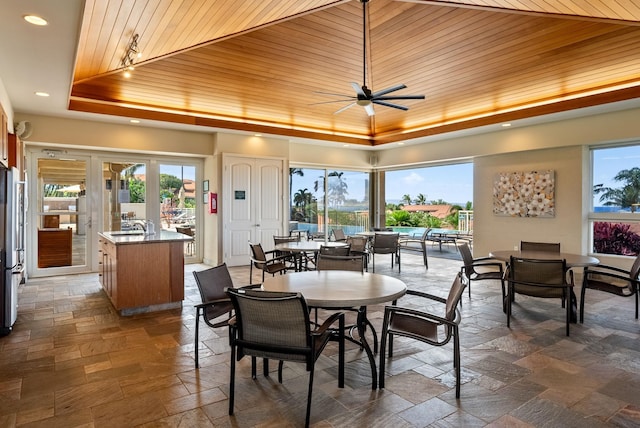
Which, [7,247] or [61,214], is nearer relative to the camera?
[7,247]

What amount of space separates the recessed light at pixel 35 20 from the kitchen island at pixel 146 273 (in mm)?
2287

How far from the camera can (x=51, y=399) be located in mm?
2600

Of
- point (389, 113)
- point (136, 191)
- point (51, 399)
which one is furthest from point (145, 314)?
point (389, 113)

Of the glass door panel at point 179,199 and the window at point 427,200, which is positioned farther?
the window at point 427,200

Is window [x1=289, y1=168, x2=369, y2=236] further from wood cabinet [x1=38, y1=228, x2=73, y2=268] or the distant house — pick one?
wood cabinet [x1=38, y1=228, x2=73, y2=268]

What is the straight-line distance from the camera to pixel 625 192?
6238 mm

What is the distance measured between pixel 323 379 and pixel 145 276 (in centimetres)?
273

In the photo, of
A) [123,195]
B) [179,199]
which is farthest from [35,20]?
[179,199]

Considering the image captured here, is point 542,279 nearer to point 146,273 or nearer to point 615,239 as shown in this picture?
point 615,239

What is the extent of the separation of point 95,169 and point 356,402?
684 cm

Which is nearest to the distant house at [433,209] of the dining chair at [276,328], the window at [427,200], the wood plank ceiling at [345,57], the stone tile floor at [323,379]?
the window at [427,200]

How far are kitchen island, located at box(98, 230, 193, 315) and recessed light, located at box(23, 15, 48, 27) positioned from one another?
7.50 ft

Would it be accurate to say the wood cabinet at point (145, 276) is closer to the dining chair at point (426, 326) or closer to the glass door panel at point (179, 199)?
the dining chair at point (426, 326)

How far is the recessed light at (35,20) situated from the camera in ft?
9.41
